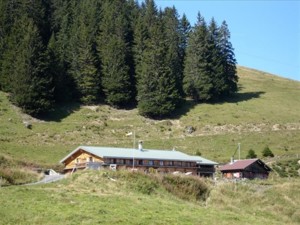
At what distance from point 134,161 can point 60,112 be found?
28.8 metres

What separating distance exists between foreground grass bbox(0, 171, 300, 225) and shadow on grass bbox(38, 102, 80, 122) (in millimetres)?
42658

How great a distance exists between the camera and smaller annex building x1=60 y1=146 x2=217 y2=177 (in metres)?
55.7

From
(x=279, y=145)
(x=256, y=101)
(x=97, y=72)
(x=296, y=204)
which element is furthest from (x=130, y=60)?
(x=296, y=204)

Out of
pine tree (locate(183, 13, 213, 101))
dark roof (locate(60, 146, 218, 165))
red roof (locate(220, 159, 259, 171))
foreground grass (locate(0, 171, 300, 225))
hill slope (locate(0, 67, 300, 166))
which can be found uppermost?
pine tree (locate(183, 13, 213, 101))

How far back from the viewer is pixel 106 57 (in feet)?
302

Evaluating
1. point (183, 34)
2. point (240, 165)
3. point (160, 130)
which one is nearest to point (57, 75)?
point (160, 130)

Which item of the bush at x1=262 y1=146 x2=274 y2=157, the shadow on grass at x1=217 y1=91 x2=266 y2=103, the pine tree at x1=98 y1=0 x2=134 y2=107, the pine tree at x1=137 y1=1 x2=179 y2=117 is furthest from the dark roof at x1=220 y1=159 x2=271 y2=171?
the shadow on grass at x1=217 y1=91 x2=266 y2=103

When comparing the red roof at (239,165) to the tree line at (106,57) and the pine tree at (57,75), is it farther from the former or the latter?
the pine tree at (57,75)

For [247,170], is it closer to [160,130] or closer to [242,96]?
[160,130]

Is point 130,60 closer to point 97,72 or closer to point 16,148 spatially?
point 97,72

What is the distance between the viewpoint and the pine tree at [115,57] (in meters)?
88.2

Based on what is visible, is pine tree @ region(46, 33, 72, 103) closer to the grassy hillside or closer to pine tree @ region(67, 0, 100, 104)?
pine tree @ region(67, 0, 100, 104)

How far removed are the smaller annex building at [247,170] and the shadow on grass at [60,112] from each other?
99.7ft

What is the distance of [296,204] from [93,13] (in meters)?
69.4
